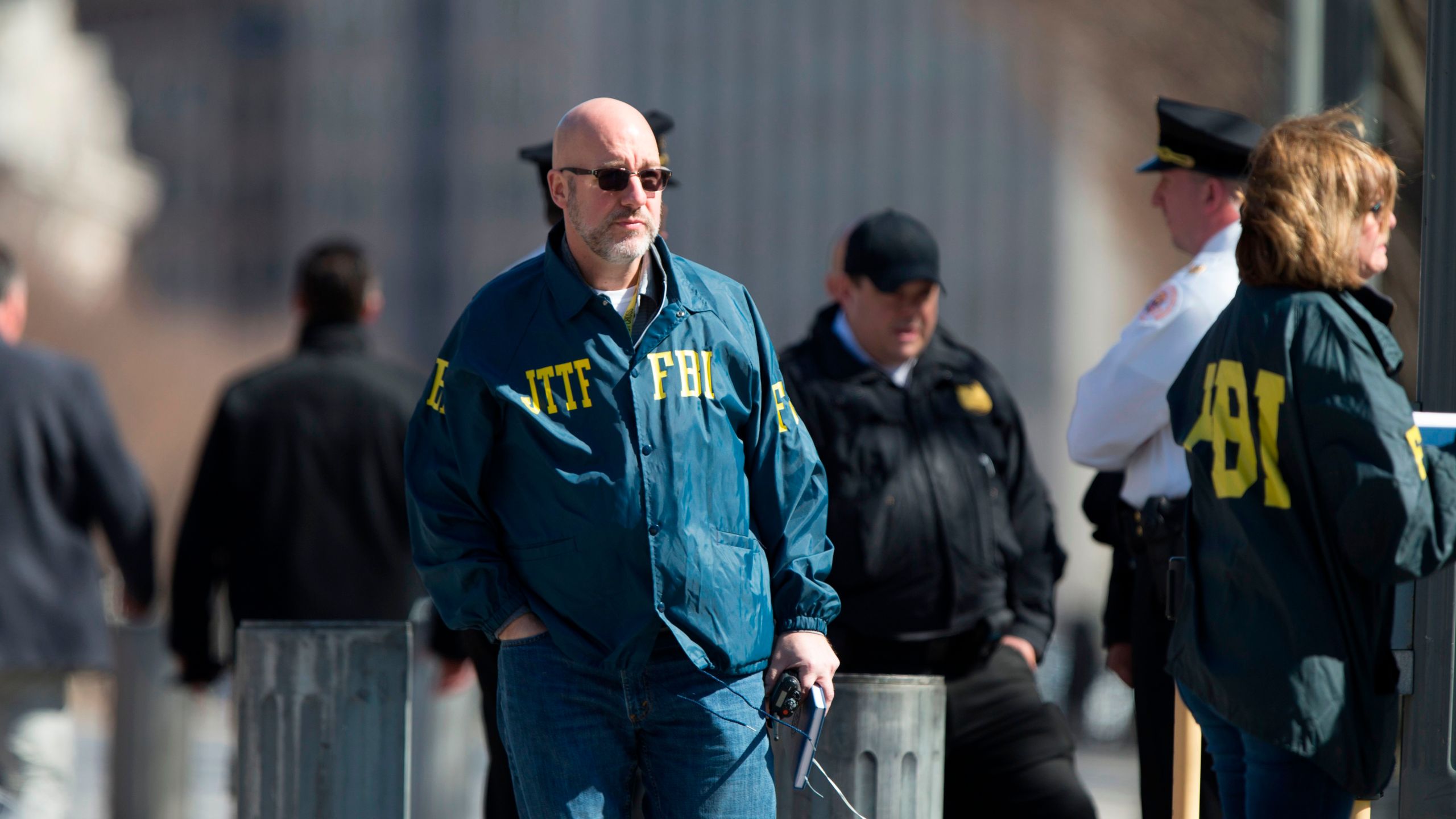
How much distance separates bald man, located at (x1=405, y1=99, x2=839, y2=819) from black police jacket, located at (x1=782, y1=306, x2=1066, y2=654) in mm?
1221

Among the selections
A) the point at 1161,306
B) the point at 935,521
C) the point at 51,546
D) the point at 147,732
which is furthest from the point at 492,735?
the point at 147,732

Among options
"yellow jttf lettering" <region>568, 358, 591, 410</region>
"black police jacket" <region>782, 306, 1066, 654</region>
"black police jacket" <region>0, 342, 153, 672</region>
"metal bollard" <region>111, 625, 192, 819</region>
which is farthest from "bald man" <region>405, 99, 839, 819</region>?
"metal bollard" <region>111, 625, 192, 819</region>

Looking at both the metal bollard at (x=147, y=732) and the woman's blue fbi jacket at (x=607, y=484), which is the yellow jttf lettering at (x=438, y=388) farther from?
the metal bollard at (x=147, y=732)

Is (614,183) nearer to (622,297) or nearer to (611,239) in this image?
(611,239)

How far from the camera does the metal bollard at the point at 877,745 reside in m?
3.47

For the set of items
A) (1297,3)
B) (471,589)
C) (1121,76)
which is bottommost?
(471,589)

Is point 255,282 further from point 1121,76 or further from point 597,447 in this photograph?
point 597,447

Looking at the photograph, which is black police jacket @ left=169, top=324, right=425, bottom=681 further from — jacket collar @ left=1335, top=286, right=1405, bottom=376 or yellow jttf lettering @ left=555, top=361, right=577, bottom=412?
jacket collar @ left=1335, top=286, right=1405, bottom=376

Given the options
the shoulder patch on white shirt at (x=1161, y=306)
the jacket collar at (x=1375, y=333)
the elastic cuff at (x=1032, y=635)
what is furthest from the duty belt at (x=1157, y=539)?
the jacket collar at (x=1375, y=333)

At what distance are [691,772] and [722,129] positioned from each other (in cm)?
1771

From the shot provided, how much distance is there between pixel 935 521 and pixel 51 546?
2.86 meters

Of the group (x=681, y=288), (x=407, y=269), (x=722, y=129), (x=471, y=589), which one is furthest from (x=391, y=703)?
(x=407, y=269)

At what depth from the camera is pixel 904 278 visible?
14.4ft

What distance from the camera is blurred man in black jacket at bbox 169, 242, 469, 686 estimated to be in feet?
17.7
